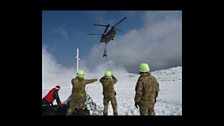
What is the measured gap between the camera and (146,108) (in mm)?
7316

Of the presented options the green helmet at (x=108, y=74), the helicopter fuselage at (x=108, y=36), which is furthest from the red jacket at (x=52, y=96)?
the helicopter fuselage at (x=108, y=36)

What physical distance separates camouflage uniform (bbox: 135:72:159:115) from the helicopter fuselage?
95 centimetres

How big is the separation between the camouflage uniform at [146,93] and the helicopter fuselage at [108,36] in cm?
95

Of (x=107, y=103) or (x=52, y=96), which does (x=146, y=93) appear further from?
(x=52, y=96)

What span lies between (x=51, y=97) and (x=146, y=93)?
1880mm

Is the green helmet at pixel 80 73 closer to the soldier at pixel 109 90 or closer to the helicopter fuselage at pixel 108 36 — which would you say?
the soldier at pixel 109 90

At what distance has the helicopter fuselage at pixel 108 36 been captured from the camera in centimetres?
Answer: 756

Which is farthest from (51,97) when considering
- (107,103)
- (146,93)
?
(146,93)
